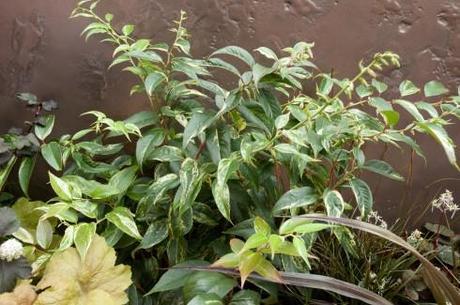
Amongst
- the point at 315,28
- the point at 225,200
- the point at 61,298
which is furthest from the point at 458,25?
the point at 61,298

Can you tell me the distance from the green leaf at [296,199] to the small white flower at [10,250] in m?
0.63

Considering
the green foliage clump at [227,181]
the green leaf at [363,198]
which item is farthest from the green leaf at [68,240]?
the green leaf at [363,198]

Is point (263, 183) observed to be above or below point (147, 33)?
below


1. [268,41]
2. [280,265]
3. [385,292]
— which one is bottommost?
[385,292]

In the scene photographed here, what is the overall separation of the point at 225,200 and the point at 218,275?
0.18m

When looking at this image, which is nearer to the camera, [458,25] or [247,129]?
[247,129]

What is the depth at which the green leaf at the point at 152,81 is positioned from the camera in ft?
4.45

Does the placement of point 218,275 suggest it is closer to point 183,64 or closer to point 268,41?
point 183,64

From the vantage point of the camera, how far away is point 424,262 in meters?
1.14

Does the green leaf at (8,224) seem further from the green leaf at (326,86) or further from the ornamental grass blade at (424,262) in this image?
the green leaf at (326,86)

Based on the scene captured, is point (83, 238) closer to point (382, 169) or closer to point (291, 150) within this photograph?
point (291, 150)

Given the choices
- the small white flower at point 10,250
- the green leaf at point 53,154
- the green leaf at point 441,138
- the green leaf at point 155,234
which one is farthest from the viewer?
the green leaf at point 53,154

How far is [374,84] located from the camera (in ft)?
4.72

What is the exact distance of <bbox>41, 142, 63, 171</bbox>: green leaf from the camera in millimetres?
1535
